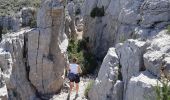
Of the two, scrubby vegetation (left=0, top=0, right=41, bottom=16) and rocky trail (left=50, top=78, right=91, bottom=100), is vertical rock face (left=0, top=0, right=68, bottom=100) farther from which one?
scrubby vegetation (left=0, top=0, right=41, bottom=16)

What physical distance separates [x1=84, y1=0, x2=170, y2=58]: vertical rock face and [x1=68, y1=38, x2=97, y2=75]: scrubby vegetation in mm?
682

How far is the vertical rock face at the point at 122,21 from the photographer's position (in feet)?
76.1

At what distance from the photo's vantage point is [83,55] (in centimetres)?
2905

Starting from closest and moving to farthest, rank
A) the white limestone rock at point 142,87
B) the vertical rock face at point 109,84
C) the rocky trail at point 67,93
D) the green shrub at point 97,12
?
the white limestone rock at point 142,87
the vertical rock face at point 109,84
the rocky trail at point 67,93
the green shrub at point 97,12

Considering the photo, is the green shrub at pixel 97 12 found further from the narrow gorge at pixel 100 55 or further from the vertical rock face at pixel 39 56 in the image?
the vertical rock face at pixel 39 56

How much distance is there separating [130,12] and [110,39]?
3.69 metres

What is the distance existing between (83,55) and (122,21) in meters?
4.04

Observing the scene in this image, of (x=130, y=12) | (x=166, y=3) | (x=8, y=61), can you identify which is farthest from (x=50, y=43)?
(x=166, y=3)

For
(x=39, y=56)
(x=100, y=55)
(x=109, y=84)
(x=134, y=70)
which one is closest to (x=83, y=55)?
(x=100, y=55)

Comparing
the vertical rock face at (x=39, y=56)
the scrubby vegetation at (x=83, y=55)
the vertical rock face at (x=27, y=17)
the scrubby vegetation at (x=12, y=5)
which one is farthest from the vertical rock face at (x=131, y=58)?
the scrubby vegetation at (x=12, y=5)

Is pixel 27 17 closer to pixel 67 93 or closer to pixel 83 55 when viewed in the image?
pixel 83 55

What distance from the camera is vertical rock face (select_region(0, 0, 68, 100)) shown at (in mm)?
24250

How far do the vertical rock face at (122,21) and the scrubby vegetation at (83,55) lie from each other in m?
0.68

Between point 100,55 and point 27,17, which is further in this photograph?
point 27,17
